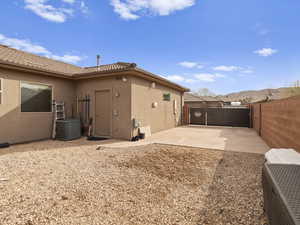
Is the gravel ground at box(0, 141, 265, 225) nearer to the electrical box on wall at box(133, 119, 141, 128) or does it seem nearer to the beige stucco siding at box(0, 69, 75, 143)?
the beige stucco siding at box(0, 69, 75, 143)

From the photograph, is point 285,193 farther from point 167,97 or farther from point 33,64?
point 167,97

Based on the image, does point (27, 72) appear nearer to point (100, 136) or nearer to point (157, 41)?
point (100, 136)

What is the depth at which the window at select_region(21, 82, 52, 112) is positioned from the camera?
241 inches

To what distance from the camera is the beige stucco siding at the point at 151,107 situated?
23.4 feet

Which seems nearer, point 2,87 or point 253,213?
point 253,213

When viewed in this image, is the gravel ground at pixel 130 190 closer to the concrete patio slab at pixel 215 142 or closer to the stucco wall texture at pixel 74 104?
the concrete patio slab at pixel 215 142

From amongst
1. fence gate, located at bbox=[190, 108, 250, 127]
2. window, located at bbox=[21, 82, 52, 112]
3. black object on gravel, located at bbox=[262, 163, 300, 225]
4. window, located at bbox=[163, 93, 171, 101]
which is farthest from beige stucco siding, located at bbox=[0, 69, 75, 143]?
fence gate, located at bbox=[190, 108, 250, 127]

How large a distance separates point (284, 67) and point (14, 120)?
29.5m

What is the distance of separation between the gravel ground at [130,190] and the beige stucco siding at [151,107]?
3426mm

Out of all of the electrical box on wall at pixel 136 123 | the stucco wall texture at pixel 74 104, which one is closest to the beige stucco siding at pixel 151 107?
the stucco wall texture at pixel 74 104

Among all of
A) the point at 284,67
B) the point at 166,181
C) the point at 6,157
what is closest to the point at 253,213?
the point at 166,181

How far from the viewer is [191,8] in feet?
26.3

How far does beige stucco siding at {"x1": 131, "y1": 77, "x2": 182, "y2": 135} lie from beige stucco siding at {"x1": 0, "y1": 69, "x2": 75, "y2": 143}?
3.84 meters

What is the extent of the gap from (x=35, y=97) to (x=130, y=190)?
249 inches
